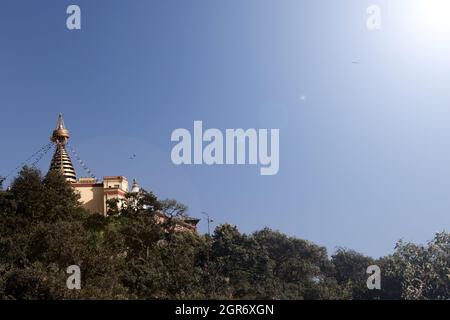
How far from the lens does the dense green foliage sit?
31.3 m

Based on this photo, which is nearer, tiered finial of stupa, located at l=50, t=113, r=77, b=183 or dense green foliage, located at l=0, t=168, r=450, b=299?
dense green foliage, located at l=0, t=168, r=450, b=299

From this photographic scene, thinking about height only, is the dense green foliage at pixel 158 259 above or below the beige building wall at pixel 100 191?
below

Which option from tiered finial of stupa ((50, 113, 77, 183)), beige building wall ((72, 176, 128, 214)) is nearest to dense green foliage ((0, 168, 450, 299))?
beige building wall ((72, 176, 128, 214))

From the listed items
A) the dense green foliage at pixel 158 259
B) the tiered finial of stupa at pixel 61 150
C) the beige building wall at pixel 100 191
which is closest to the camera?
the dense green foliage at pixel 158 259

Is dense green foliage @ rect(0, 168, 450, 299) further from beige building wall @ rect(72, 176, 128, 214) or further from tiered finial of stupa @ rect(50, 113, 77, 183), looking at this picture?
tiered finial of stupa @ rect(50, 113, 77, 183)

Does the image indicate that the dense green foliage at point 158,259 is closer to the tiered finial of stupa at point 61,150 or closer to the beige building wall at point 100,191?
the beige building wall at point 100,191

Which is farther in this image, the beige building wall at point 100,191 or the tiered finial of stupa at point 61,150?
the tiered finial of stupa at point 61,150

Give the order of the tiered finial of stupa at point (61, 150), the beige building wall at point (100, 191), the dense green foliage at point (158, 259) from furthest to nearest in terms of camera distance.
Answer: the tiered finial of stupa at point (61, 150)
the beige building wall at point (100, 191)
the dense green foliage at point (158, 259)

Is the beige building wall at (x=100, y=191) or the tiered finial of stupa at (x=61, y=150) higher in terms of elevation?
the tiered finial of stupa at (x=61, y=150)

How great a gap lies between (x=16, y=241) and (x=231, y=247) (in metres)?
17.7

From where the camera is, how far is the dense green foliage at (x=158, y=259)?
103 ft

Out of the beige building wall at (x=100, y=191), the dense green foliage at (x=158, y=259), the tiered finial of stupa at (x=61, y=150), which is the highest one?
the tiered finial of stupa at (x=61, y=150)

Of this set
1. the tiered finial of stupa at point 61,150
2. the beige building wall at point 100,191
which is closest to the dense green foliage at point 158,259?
the beige building wall at point 100,191
